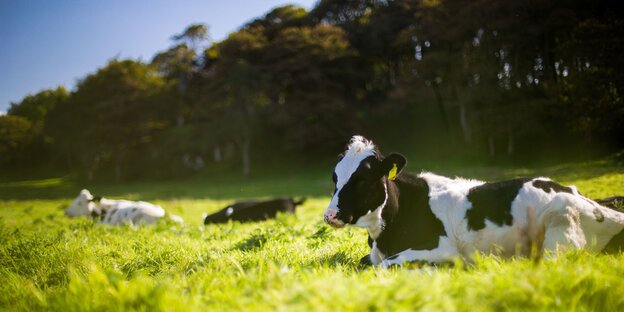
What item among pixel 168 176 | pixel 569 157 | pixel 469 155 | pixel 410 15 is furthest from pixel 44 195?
pixel 410 15

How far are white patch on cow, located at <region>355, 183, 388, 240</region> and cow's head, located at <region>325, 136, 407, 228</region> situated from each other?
0.6 inches

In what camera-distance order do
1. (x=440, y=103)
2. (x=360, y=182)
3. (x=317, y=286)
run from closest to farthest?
(x=317, y=286) → (x=360, y=182) → (x=440, y=103)

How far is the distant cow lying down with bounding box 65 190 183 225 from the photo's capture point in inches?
421

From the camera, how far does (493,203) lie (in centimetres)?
374

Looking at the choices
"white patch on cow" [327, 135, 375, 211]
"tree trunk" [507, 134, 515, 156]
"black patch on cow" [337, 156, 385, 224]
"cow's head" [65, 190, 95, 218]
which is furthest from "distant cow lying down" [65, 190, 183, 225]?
"tree trunk" [507, 134, 515, 156]

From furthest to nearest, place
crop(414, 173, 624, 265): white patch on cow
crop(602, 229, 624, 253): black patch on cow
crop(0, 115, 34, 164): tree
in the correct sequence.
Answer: crop(0, 115, 34, 164): tree, crop(602, 229, 624, 253): black patch on cow, crop(414, 173, 624, 265): white patch on cow

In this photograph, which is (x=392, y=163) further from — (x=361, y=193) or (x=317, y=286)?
(x=317, y=286)

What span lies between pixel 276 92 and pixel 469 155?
17875 millimetres

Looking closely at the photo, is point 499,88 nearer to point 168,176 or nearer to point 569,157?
point 569,157

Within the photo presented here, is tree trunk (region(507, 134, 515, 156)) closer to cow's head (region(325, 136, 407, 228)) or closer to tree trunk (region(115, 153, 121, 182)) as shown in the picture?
cow's head (region(325, 136, 407, 228))

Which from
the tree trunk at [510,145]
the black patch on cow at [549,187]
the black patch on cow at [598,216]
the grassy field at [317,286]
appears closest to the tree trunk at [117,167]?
the tree trunk at [510,145]

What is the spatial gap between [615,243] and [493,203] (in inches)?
46.8

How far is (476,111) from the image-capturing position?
85.7 feet

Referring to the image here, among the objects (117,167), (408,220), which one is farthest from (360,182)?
A: (117,167)
